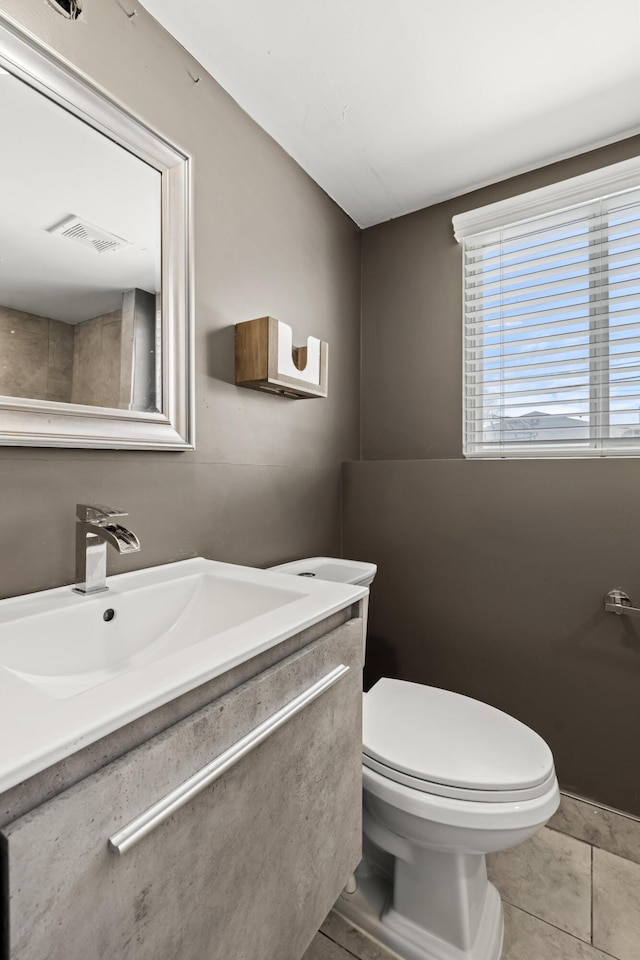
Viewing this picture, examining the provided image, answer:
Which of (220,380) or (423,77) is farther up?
(423,77)

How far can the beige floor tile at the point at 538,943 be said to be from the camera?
A: 3.44ft

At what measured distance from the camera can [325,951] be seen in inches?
41.9

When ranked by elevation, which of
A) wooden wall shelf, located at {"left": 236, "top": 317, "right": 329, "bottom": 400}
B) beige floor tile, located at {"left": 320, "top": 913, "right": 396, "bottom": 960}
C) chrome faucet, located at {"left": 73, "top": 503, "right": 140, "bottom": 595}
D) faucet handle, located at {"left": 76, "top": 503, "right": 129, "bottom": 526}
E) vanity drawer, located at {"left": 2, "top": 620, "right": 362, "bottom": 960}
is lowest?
beige floor tile, located at {"left": 320, "top": 913, "right": 396, "bottom": 960}

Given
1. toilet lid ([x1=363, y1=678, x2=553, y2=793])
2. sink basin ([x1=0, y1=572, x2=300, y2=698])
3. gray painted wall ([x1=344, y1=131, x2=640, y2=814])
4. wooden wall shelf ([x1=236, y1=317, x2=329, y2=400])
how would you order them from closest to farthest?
sink basin ([x1=0, y1=572, x2=300, y2=698])
toilet lid ([x1=363, y1=678, x2=553, y2=793])
wooden wall shelf ([x1=236, y1=317, x2=329, y2=400])
gray painted wall ([x1=344, y1=131, x2=640, y2=814])

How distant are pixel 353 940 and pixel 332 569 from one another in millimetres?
908

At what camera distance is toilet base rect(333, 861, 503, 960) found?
1.03 metres

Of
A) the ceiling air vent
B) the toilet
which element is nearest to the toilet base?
the toilet

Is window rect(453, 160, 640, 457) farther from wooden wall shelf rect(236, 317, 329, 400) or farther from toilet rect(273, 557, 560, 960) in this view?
toilet rect(273, 557, 560, 960)

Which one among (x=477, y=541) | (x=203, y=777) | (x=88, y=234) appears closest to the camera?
(x=203, y=777)

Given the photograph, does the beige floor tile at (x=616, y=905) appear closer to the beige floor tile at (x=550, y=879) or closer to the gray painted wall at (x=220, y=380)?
the beige floor tile at (x=550, y=879)

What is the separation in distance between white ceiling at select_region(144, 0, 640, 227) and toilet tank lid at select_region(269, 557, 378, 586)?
4.62 feet

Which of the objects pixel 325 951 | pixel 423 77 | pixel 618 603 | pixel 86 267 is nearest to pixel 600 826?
pixel 618 603

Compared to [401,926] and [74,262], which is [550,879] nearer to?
[401,926]

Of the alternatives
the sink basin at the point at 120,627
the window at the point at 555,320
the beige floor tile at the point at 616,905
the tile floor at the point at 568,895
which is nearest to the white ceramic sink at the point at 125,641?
the sink basin at the point at 120,627
